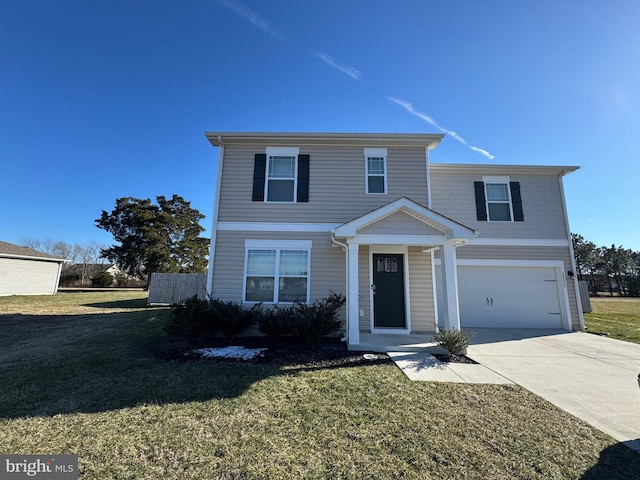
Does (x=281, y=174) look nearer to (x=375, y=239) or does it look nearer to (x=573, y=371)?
(x=375, y=239)

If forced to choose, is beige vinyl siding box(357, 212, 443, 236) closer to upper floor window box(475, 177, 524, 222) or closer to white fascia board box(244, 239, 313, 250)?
white fascia board box(244, 239, 313, 250)

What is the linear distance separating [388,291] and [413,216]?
8.08 feet

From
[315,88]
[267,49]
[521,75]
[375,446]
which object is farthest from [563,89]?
[375,446]

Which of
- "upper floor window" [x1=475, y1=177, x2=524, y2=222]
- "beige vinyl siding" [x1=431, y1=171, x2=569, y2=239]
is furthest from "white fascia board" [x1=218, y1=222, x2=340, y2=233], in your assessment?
"upper floor window" [x1=475, y1=177, x2=524, y2=222]

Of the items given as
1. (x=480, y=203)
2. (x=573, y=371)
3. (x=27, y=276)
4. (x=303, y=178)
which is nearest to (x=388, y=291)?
(x=573, y=371)

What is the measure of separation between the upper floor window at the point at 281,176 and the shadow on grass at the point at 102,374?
492cm

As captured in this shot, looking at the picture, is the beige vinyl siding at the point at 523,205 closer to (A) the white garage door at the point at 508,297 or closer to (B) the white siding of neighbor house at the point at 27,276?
(A) the white garage door at the point at 508,297

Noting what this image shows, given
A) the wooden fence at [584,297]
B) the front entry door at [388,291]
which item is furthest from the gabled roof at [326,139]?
the wooden fence at [584,297]

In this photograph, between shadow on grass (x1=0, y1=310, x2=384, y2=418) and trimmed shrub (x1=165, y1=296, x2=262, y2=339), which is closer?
shadow on grass (x1=0, y1=310, x2=384, y2=418)

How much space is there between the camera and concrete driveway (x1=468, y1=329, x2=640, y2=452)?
340cm

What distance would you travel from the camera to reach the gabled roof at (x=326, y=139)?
830cm

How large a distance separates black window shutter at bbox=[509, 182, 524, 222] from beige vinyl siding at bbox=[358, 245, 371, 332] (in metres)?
6.32

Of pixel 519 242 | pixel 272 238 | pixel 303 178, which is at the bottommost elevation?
pixel 272 238

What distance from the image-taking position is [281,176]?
8.49 meters
